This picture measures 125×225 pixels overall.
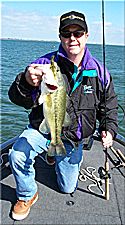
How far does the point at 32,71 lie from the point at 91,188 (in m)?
1.81

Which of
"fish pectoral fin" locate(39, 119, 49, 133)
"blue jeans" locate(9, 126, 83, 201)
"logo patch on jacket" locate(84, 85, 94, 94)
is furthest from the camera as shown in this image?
"logo patch on jacket" locate(84, 85, 94, 94)

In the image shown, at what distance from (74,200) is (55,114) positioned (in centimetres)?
118

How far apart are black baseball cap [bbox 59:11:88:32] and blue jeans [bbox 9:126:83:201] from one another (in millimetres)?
1215

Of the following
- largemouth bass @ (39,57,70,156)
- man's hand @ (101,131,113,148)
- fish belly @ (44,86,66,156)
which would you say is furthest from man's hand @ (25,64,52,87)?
man's hand @ (101,131,113,148)

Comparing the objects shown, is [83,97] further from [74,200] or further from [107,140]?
[74,200]

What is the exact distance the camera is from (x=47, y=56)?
3646mm

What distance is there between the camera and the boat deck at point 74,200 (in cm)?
339

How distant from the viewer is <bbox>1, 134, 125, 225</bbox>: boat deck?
3391mm

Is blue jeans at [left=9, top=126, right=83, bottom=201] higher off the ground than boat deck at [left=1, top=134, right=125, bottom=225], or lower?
higher

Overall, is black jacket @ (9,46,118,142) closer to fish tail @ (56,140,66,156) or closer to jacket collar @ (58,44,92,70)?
jacket collar @ (58,44,92,70)

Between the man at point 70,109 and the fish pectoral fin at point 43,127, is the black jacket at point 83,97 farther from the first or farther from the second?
the fish pectoral fin at point 43,127

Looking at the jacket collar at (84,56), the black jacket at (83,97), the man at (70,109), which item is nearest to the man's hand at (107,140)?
the man at (70,109)

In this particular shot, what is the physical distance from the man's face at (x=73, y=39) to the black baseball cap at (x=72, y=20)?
4 centimetres

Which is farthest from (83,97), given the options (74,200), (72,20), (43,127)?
(74,200)
